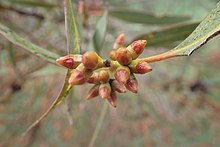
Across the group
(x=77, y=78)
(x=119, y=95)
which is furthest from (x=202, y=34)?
(x=119, y=95)

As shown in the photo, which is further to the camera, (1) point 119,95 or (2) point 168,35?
(1) point 119,95

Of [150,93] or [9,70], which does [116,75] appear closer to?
[9,70]

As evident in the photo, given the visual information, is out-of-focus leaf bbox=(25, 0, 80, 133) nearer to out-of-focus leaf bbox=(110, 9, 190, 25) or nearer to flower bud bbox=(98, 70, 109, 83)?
flower bud bbox=(98, 70, 109, 83)

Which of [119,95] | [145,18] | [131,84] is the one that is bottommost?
[119,95]

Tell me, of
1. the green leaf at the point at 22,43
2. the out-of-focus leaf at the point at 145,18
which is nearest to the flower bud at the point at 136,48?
the green leaf at the point at 22,43

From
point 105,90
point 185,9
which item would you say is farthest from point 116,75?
point 185,9

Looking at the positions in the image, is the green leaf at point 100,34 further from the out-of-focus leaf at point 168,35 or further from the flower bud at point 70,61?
the flower bud at point 70,61

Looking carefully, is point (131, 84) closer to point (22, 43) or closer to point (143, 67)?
point (143, 67)
